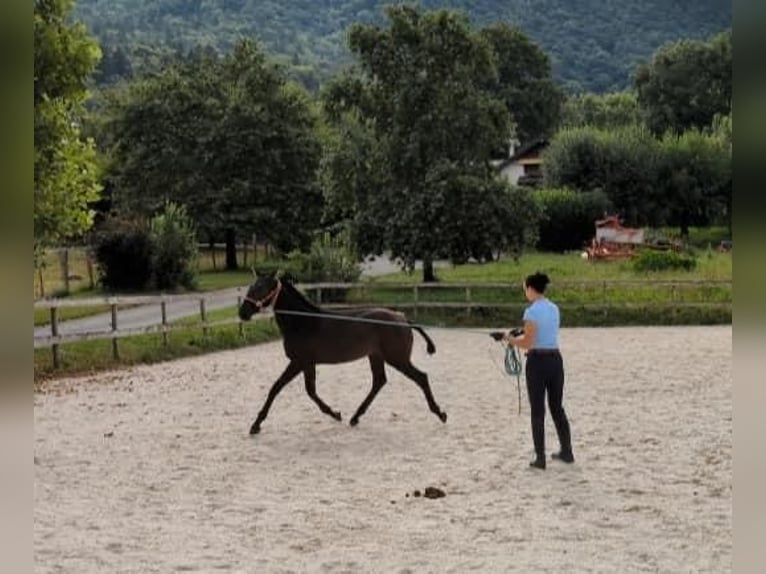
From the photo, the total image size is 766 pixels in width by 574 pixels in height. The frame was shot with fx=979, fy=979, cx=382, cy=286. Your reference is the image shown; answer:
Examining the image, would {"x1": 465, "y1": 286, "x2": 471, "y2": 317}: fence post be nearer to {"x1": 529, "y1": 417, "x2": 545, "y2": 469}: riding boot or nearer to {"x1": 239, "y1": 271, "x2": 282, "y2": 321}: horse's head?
{"x1": 239, "y1": 271, "x2": 282, "y2": 321}: horse's head

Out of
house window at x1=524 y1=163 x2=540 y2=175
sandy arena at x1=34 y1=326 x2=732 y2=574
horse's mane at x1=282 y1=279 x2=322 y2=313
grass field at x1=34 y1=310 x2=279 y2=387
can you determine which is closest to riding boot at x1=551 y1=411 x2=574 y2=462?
sandy arena at x1=34 y1=326 x2=732 y2=574

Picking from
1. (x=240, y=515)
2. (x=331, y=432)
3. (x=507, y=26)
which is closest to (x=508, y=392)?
(x=331, y=432)

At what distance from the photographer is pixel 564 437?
554 centimetres

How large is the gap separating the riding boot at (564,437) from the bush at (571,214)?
Result: 17278 mm

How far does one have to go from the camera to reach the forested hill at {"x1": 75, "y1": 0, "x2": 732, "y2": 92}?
599 inches

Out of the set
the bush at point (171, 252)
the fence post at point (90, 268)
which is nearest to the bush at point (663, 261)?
the bush at point (171, 252)

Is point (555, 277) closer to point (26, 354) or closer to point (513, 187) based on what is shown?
point (513, 187)

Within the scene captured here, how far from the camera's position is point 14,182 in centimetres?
72

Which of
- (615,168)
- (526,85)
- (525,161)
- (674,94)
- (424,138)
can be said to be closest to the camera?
(424,138)

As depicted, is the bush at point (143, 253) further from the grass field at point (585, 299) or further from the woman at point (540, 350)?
the woman at point (540, 350)

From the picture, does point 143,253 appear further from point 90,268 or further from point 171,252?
point 90,268

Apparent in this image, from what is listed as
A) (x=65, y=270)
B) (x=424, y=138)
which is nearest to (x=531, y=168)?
(x=424, y=138)

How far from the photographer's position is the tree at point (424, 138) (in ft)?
51.1

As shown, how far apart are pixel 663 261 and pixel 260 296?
11751 millimetres
